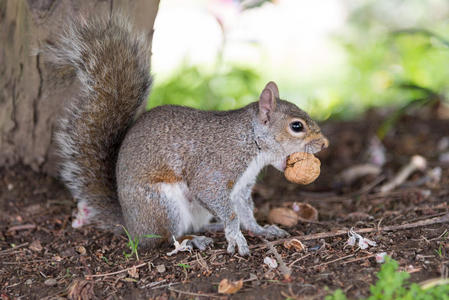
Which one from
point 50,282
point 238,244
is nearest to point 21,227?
point 50,282

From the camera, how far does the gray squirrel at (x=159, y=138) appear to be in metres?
2.51

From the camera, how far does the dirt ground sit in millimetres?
2025

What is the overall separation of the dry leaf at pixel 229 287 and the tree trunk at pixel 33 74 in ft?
4.89

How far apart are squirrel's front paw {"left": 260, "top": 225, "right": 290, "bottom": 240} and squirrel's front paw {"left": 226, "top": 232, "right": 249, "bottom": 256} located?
0.28 m

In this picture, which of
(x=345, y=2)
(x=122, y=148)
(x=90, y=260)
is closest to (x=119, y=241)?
(x=90, y=260)

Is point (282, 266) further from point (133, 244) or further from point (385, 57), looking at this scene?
point (385, 57)

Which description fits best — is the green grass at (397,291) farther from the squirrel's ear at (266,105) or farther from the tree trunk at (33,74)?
the tree trunk at (33,74)

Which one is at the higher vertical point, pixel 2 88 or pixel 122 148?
pixel 2 88

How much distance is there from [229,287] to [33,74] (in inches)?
69.0

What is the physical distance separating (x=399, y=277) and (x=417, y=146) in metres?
2.53

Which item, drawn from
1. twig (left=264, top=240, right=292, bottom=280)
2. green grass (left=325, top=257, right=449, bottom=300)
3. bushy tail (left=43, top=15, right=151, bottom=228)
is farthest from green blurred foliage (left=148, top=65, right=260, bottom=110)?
green grass (left=325, top=257, right=449, bottom=300)

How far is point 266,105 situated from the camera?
2.51 metres

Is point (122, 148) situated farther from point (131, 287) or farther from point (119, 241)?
point (131, 287)

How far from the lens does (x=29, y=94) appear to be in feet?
9.68
